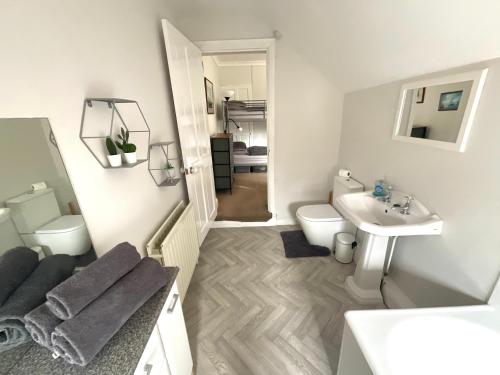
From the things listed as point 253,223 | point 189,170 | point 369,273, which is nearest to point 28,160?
point 189,170

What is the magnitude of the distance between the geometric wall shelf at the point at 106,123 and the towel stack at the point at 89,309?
51 centimetres

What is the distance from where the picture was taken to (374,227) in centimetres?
130

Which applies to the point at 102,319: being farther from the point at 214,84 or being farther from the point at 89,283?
the point at 214,84

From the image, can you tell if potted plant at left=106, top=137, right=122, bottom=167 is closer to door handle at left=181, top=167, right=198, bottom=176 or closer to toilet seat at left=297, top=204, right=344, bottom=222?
door handle at left=181, top=167, right=198, bottom=176

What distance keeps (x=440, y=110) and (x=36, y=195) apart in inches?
78.5

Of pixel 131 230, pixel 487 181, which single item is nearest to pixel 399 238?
pixel 487 181

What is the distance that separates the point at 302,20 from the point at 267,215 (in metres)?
2.22

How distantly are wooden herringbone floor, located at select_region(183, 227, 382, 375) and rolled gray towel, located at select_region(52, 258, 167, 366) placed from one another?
901 mm

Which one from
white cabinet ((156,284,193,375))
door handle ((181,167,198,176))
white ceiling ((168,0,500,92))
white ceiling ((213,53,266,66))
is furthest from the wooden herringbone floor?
white ceiling ((213,53,266,66))

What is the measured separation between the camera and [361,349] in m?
0.84

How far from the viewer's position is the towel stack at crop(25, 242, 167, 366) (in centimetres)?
62

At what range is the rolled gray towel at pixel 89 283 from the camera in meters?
0.65

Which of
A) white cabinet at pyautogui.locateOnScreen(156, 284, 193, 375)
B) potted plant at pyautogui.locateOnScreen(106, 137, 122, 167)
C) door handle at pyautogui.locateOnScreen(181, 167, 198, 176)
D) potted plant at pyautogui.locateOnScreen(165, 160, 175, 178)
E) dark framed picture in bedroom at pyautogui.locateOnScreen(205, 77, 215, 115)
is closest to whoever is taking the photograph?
white cabinet at pyautogui.locateOnScreen(156, 284, 193, 375)

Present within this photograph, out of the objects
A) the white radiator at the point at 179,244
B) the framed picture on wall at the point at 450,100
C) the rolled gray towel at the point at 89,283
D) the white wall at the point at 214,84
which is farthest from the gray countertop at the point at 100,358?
the white wall at the point at 214,84
